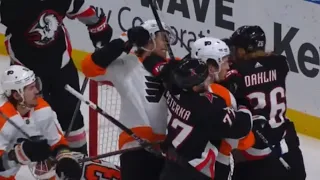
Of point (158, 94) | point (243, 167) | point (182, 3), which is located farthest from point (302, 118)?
point (158, 94)

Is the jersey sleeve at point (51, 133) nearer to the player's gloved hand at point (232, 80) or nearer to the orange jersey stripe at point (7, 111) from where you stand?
the orange jersey stripe at point (7, 111)

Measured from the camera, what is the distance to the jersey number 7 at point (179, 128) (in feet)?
12.4

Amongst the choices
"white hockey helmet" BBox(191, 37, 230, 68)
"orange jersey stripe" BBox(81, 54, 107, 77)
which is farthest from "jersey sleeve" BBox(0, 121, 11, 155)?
"white hockey helmet" BBox(191, 37, 230, 68)

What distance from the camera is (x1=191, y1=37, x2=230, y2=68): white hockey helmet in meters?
3.97

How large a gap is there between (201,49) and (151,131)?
40 cm

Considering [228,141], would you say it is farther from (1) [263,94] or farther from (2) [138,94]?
(2) [138,94]

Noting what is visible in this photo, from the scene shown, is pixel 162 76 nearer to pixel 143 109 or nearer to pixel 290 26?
pixel 143 109

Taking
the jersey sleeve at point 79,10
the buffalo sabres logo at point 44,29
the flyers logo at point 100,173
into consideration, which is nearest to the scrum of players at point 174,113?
the flyers logo at point 100,173

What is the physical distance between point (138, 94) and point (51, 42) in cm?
98

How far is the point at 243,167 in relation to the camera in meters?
4.28

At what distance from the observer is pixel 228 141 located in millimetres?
3902

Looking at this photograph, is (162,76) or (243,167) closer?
(162,76)

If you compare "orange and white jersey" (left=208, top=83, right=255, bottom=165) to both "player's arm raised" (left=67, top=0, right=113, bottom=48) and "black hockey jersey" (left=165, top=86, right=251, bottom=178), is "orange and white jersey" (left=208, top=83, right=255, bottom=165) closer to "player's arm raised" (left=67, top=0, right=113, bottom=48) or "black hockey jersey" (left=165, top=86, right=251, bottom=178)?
"black hockey jersey" (left=165, top=86, right=251, bottom=178)

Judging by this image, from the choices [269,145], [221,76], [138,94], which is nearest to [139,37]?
[138,94]
